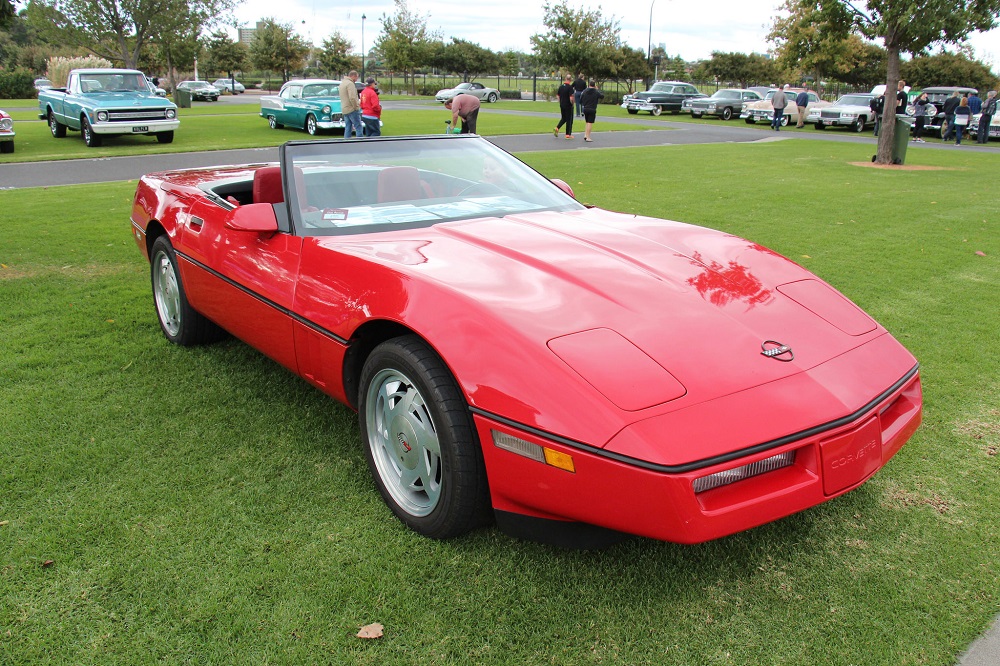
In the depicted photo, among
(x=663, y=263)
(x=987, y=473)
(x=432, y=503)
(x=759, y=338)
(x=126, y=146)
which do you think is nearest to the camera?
(x=759, y=338)

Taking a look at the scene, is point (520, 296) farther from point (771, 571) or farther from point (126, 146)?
point (126, 146)

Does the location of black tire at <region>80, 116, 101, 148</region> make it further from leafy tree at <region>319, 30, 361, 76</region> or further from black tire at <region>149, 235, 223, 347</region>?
leafy tree at <region>319, 30, 361, 76</region>

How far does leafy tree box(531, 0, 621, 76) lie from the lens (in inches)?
1756

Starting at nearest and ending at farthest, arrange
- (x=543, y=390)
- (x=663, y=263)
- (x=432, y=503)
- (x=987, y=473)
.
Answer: (x=543, y=390), (x=432, y=503), (x=663, y=263), (x=987, y=473)

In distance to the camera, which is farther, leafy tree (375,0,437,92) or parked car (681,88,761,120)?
leafy tree (375,0,437,92)

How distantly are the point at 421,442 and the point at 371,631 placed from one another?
64 cm

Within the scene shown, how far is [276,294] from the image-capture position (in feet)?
10.5

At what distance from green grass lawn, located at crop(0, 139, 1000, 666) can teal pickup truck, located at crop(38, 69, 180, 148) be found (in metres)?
13.7

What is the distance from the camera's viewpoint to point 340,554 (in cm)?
252

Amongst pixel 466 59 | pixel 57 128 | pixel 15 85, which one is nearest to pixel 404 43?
pixel 466 59

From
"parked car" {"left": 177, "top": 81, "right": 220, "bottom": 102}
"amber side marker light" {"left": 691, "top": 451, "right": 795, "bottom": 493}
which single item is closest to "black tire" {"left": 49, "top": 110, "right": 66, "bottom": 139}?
"amber side marker light" {"left": 691, "top": 451, "right": 795, "bottom": 493}

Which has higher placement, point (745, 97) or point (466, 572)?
point (745, 97)

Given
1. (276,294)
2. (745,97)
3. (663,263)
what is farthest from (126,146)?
(745,97)

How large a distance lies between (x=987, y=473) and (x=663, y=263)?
1.61 meters
